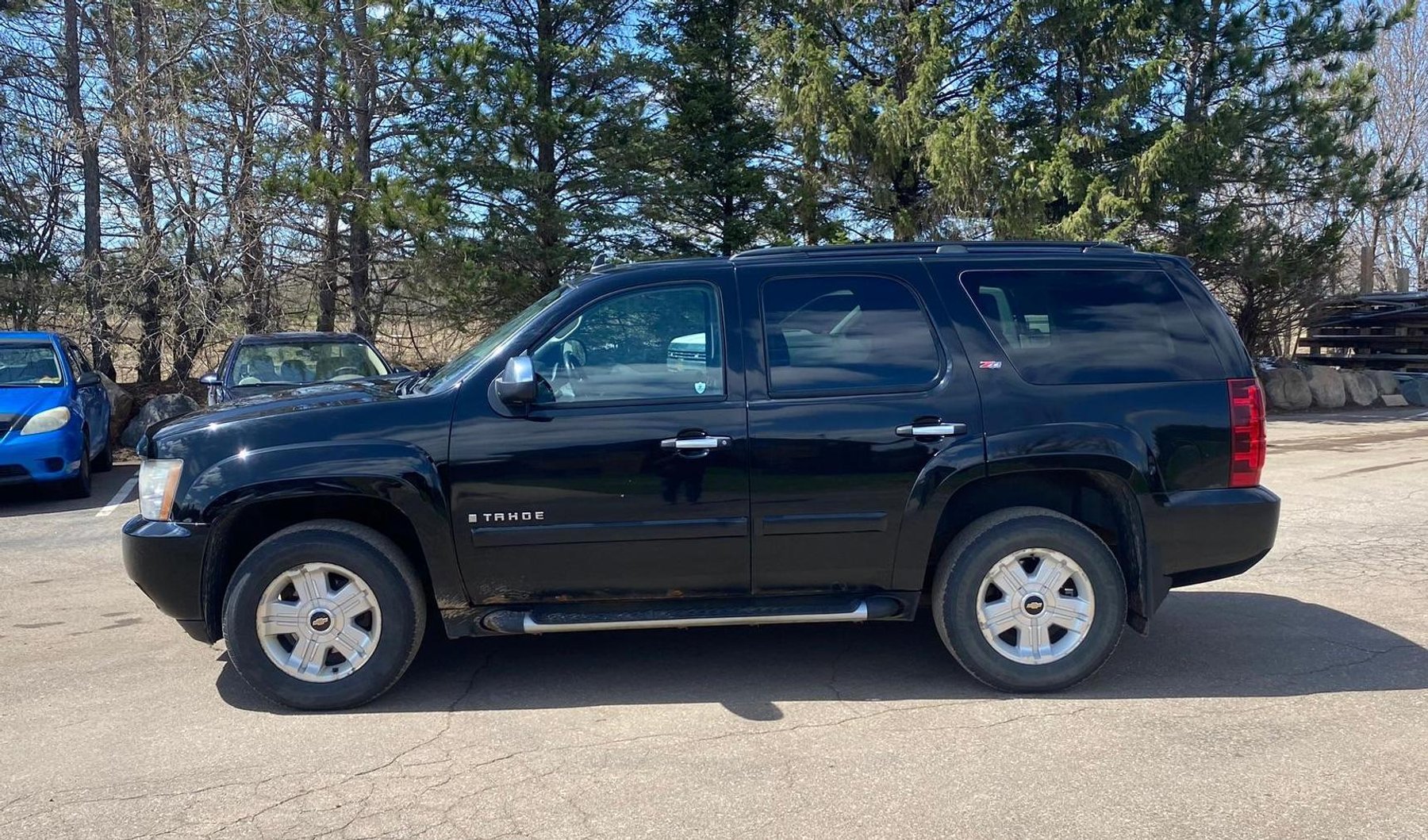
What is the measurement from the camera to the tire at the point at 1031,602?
15.6ft

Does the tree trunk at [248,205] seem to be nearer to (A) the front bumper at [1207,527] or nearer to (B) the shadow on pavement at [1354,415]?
(A) the front bumper at [1207,527]

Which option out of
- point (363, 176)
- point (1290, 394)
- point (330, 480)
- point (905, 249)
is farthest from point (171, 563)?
point (1290, 394)

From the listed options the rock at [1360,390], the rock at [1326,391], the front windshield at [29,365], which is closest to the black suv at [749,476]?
the front windshield at [29,365]

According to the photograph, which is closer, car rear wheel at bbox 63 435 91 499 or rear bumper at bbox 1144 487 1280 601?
rear bumper at bbox 1144 487 1280 601

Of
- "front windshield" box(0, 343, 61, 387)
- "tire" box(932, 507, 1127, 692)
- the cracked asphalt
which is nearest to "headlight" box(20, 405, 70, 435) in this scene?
"front windshield" box(0, 343, 61, 387)

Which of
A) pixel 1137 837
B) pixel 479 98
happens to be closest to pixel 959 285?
pixel 1137 837

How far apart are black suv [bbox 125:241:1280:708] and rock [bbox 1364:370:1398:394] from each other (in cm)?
1739

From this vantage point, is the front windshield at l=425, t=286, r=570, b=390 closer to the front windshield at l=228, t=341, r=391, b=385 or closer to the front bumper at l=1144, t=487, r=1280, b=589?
the front bumper at l=1144, t=487, r=1280, b=589

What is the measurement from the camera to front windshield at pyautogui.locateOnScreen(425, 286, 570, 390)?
4.89 meters

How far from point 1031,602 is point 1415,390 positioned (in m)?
18.8

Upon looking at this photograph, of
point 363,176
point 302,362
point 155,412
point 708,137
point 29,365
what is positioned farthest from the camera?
point 708,137

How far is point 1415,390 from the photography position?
776 inches

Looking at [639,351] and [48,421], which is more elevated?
[639,351]

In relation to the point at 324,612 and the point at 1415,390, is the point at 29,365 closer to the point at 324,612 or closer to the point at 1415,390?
the point at 324,612
